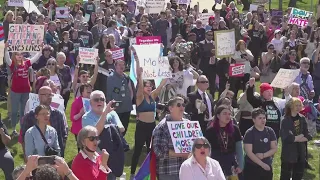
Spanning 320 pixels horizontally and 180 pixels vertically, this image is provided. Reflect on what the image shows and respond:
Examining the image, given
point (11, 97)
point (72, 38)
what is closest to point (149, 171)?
point (11, 97)

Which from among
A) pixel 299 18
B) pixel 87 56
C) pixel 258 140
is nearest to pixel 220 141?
pixel 258 140

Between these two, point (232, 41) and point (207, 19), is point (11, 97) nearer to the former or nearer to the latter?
point (232, 41)

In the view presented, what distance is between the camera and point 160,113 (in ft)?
41.0

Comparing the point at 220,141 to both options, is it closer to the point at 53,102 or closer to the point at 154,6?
the point at 53,102

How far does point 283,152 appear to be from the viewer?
420 inches

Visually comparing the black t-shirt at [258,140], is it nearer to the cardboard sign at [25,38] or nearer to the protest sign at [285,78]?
the protest sign at [285,78]

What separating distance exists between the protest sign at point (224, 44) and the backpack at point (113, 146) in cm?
781

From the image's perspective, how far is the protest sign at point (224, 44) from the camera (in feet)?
53.2

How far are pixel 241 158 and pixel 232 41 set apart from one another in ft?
24.2

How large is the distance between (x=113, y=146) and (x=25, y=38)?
6.48 meters

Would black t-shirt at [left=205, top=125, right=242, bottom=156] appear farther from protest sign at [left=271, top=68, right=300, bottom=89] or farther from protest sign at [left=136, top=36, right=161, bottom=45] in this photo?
protest sign at [left=136, top=36, right=161, bottom=45]

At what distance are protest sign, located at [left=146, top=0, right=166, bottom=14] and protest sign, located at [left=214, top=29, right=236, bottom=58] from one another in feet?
24.5

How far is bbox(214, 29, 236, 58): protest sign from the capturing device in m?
16.2

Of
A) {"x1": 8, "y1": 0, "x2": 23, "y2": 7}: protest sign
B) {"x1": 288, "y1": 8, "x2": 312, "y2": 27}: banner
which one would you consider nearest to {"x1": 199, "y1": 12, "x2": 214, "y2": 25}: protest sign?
{"x1": 288, "y1": 8, "x2": 312, "y2": 27}: banner
